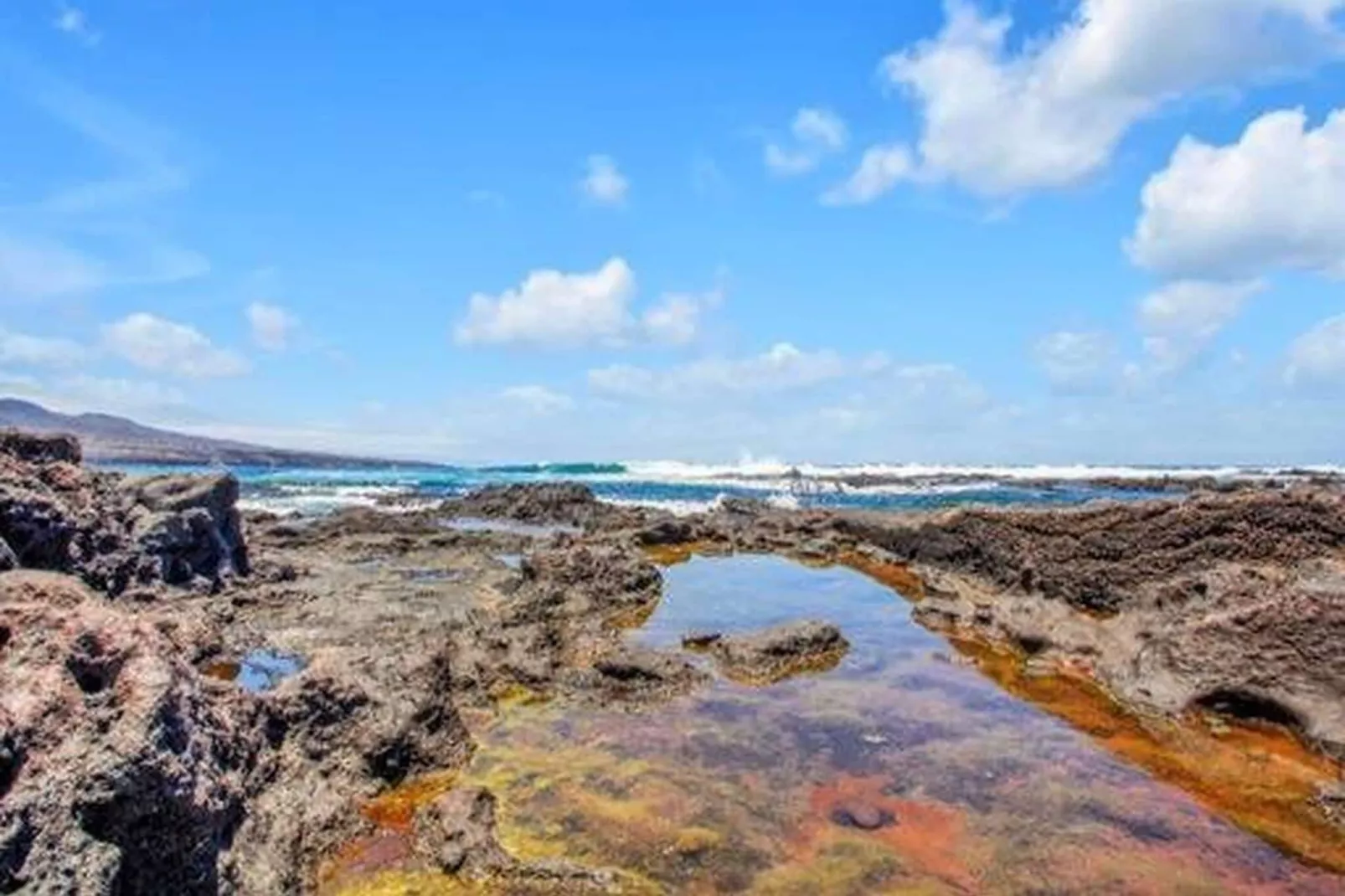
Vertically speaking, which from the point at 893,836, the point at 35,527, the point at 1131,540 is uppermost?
the point at 35,527

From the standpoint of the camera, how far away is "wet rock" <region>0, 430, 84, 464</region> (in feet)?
40.1

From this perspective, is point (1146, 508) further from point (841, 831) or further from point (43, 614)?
point (43, 614)

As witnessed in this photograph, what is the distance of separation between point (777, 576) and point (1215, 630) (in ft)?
31.5

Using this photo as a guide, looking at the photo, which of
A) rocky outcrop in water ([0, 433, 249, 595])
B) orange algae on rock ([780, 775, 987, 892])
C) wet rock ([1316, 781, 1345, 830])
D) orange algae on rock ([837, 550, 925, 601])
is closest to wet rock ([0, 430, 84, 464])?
rocky outcrop in water ([0, 433, 249, 595])

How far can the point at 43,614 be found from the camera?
17.1ft

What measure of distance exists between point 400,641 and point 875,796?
708 cm

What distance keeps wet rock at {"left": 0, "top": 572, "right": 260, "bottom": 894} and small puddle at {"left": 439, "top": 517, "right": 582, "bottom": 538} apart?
23.4 meters

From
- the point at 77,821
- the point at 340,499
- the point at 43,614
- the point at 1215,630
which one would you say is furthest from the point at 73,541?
the point at 340,499

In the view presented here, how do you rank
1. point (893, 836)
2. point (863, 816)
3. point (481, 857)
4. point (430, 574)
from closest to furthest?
point (481, 857)
point (893, 836)
point (863, 816)
point (430, 574)

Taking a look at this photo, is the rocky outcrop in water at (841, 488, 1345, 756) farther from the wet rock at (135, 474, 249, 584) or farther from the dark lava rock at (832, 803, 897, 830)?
the wet rock at (135, 474, 249, 584)

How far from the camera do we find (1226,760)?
8.87 meters

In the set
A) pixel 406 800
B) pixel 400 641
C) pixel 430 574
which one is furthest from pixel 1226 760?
pixel 430 574

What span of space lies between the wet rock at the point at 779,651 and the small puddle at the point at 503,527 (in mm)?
17006

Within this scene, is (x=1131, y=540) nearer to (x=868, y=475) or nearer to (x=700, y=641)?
(x=700, y=641)
